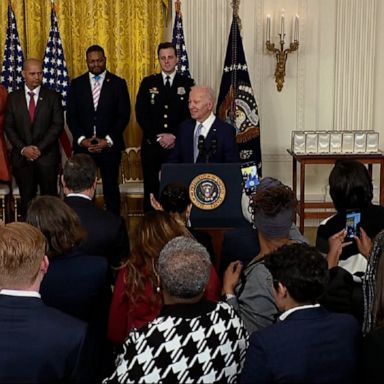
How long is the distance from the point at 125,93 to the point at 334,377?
16.5 ft

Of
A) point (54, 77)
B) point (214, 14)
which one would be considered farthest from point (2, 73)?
point (214, 14)

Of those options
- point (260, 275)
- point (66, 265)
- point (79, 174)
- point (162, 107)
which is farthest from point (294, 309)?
point (162, 107)

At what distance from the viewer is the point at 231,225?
15.0 feet

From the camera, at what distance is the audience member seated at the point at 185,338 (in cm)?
225

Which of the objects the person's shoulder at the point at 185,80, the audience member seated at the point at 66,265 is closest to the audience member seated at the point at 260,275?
the audience member seated at the point at 66,265

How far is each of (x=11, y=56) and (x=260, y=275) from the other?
5.17 m

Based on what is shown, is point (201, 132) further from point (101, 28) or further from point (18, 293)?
point (18, 293)

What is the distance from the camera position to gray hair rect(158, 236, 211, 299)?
2326mm

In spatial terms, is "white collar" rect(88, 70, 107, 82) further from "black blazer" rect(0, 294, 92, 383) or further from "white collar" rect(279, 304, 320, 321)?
"white collar" rect(279, 304, 320, 321)

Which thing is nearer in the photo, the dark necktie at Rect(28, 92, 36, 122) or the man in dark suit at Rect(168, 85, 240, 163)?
the man in dark suit at Rect(168, 85, 240, 163)

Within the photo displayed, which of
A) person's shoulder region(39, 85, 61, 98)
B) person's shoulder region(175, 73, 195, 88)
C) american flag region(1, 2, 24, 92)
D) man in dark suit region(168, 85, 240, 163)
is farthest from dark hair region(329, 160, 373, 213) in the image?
american flag region(1, 2, 24, 92)

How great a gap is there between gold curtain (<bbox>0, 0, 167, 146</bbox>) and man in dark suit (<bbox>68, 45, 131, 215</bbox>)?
59 centimetres

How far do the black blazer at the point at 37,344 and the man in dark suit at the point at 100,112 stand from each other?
4.67m

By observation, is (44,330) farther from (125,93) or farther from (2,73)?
(2,73)
